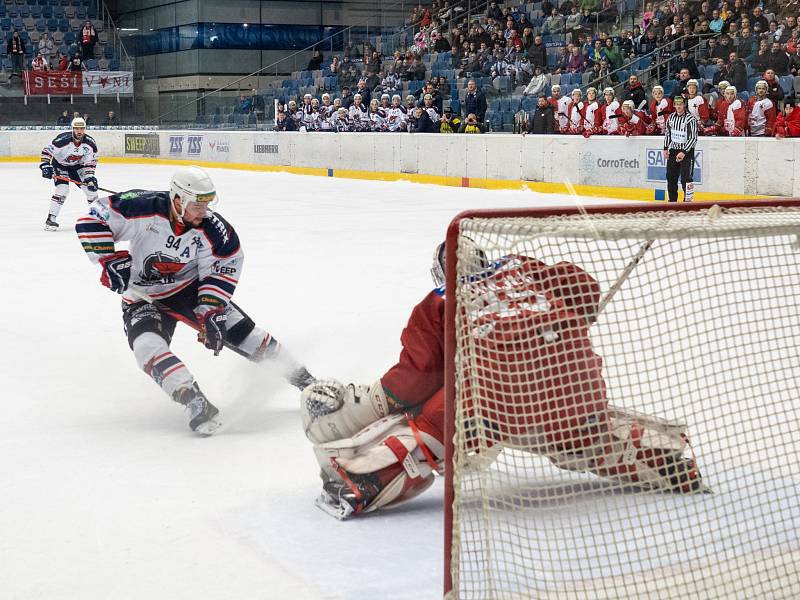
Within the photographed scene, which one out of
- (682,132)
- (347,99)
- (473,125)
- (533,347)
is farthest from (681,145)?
(347,99)

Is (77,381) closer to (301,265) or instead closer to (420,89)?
(301,265)

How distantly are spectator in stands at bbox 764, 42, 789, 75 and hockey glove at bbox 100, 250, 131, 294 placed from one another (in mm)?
11227

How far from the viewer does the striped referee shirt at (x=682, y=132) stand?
1158cm

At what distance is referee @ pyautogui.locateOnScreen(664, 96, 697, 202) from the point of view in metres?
11.6

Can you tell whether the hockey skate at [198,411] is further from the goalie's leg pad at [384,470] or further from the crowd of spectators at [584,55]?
the crowd of spectators at [584,55]

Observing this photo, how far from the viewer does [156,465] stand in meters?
3.75

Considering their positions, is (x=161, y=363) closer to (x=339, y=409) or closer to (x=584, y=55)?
(x=339, y=409)

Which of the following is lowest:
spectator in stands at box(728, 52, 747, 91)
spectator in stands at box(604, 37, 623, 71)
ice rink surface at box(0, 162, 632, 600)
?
ice rink surface at box(0, 162, 632, 600)

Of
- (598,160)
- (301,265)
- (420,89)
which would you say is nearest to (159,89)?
(420,89)

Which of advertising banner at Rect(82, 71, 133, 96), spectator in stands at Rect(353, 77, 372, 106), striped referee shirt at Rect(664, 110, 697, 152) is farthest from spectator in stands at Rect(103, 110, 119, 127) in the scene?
striped referee shirt at Rect(664, 110, 697, 152)

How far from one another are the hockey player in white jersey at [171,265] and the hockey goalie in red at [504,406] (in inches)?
45.3

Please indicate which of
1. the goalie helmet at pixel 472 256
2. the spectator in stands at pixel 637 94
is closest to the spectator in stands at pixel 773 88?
the spectator in stands at pixel 637 94

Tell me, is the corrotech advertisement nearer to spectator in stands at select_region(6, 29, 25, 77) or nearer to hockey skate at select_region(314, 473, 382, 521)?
spectator in stands at select_region(6, 29, 25, 77)

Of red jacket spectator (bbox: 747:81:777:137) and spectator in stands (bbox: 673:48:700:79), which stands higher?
spectator in stands (bbox: 673:48:700:79)
